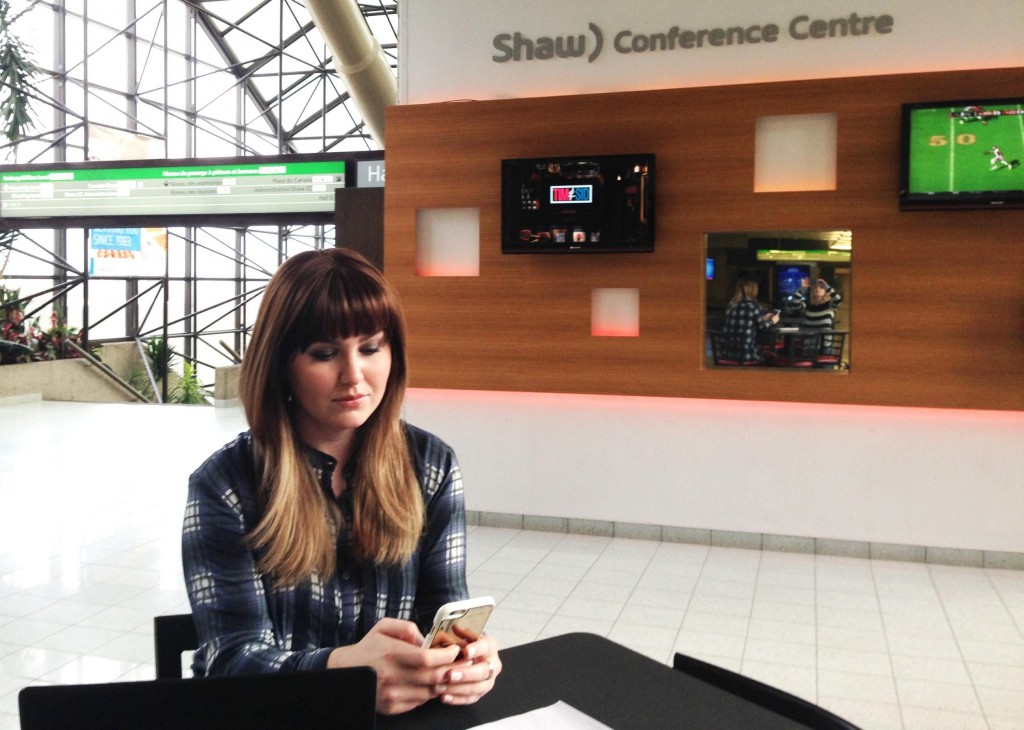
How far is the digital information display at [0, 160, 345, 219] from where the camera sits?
8.00 meters

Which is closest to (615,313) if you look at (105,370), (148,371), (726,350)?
(726,350)

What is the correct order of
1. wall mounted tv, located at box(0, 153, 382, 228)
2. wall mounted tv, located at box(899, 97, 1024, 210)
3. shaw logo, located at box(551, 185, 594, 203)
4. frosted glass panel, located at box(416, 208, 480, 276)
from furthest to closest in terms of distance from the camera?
wall mounted tv, located at box(0, 153, 382, 228) < frosted glass panel, located at box(416, 208, 480, 276) < shaw logo, located at box(551, 185, 594, 203) < wall mounted tv, located at box(899, 97, 1024, 210)

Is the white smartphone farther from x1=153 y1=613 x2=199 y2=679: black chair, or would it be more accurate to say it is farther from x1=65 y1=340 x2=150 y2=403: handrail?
x1=65 y1=340 x2=150 y2=403: handrail

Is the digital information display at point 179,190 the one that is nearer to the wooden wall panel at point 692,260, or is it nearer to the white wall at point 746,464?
the wooden wall panel at point 692,260

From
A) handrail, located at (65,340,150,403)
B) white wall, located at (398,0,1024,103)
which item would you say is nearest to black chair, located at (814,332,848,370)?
white wall, located at (398,0,1024,103)

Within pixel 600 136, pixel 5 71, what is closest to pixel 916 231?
pixel 600 136

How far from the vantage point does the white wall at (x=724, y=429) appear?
4898 millimetres

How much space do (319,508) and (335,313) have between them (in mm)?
305

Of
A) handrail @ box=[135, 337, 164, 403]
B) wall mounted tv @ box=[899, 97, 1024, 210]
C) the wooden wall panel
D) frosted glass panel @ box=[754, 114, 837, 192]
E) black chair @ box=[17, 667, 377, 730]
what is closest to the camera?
black chair @ box=[17, 667, 377, 730]

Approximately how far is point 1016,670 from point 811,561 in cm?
161

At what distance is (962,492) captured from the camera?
16.2 feet

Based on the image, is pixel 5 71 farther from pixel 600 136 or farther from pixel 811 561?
pixel 811 561

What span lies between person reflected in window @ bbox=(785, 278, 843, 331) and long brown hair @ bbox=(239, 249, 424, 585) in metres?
3.88

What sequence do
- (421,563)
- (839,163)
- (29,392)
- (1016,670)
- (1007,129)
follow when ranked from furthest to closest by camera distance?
(29,392) → (839,163) → (1007,129) → (1016,670) → (421,563)
